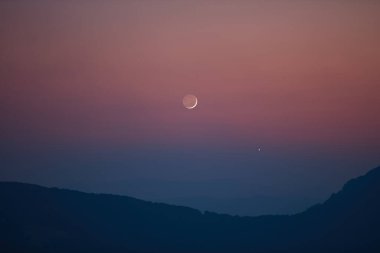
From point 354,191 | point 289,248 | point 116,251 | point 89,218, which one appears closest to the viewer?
point 116,251

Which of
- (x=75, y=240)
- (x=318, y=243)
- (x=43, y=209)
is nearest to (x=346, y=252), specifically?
(x=318, y=243)

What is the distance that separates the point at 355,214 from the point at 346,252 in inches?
367

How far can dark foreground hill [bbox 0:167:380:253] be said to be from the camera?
3412 centimetres

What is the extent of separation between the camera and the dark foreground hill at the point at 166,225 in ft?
112

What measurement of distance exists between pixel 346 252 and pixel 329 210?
11.0 m

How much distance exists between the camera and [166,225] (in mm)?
39969

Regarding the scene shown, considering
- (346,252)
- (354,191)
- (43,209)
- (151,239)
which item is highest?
(354,191)

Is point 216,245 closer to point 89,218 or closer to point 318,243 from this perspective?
point 318,243

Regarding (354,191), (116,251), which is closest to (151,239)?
(116,251)

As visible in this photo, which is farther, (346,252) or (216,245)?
(216,245)

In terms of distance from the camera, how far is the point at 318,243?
38250 mm

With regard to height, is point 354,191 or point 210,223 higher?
point 354,191

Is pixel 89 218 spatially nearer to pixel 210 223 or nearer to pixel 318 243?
pixel 210 223

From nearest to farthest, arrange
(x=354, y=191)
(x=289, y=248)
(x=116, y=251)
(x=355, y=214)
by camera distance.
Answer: (x=116, y=251) < (x=289, y=248) < (x=355, y=214) < (x=354, y=191)
